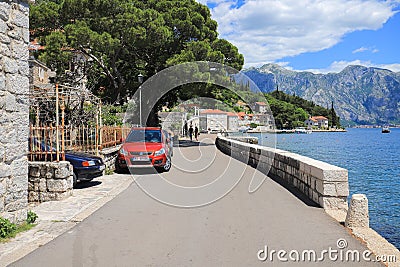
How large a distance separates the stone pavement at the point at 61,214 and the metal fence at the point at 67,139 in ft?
3.88

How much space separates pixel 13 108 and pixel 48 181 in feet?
10.6

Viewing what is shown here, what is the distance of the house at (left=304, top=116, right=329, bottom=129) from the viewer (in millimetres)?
174375

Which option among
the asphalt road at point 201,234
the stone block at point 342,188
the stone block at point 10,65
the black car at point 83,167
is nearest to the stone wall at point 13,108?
the stone block at point 10,65

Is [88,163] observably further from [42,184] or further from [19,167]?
[19,167]

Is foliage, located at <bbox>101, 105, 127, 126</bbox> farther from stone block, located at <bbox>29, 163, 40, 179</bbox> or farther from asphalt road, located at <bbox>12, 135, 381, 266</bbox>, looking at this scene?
asphalt road, located at <bbox>12, 135, 381, 266</bbox>

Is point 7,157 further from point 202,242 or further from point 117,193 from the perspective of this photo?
point 117,193

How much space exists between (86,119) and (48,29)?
1257 centimetres

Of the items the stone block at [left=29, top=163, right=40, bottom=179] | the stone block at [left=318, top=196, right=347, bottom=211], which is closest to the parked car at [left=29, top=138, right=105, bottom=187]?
the stone block at [left=29, top=163, right=40, bottom=179]

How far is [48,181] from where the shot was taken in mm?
9500

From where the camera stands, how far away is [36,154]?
9.90 m

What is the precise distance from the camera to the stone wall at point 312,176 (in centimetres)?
780
